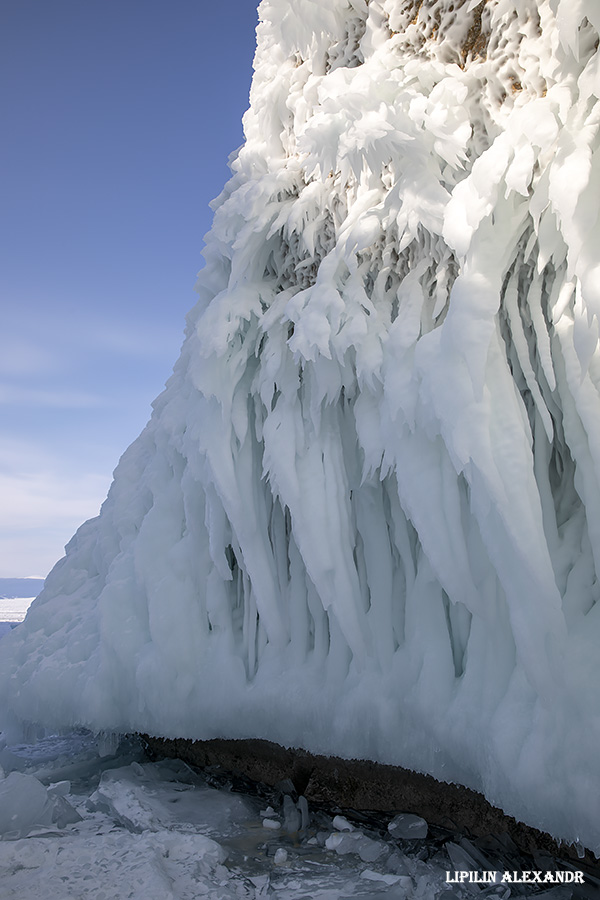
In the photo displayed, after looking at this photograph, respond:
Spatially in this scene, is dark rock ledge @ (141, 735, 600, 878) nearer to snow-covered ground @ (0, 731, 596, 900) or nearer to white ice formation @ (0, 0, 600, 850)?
snow-covered ground @ (0, 731, 596, 900)

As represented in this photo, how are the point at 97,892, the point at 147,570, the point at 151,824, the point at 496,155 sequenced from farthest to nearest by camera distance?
the point at 147,570
the point at 151,824
the point at 496,155
the point at 97,892

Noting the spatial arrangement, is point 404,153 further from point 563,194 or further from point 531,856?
point 531,856

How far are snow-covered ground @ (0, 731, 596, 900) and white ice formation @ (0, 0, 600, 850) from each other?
38cm

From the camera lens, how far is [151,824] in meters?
3.09

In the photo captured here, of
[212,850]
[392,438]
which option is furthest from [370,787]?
[392,438]

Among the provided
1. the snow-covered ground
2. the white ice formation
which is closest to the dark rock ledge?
the snow-covered ground

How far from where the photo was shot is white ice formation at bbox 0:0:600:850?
2.52 meters

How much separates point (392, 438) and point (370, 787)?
2028 millimetres

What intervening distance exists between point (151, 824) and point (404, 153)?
147 inches

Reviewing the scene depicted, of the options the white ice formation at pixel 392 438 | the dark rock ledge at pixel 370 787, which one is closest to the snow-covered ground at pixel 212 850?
the dark rock ledge at pixel 370 787

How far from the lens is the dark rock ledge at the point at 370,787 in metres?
2.83

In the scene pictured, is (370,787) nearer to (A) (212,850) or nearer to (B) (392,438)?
(A) (212,850)

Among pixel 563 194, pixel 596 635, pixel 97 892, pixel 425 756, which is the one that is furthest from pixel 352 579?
pixel 563 194

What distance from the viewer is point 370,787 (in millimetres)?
3400
